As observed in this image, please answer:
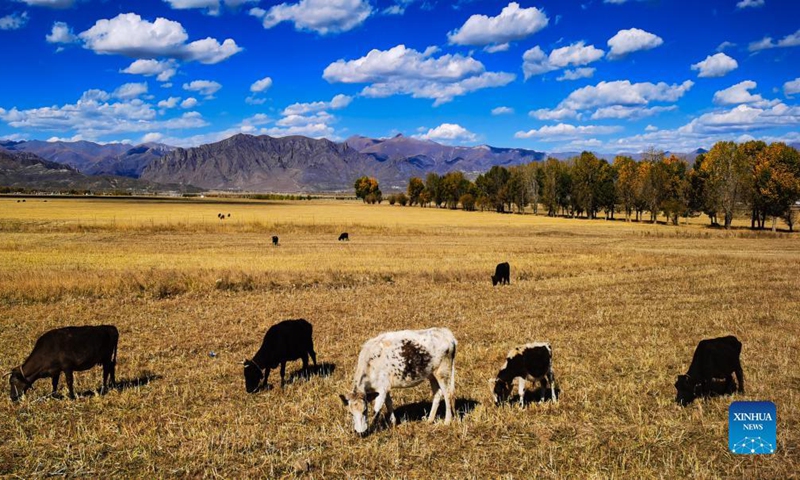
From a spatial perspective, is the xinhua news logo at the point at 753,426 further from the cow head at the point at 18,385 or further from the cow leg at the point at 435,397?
the cow head at the point at 18,385

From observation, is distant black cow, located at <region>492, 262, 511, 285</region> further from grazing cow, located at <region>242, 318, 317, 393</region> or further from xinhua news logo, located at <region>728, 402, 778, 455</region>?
xinhua news logo, located at <region>728, 402, 778, 455</region>

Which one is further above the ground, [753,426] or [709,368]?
[753,426]

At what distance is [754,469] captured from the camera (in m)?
8.06

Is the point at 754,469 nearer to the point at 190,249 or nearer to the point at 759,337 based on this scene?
the point at 759,337

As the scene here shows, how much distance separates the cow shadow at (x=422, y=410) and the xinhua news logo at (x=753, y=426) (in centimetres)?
476

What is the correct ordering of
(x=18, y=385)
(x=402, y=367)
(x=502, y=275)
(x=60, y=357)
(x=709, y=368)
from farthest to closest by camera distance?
(x=502, y=275)
(x=60, y=357)
(x=18, y=385)
(x=709, y=368)
(x=402, y=367)

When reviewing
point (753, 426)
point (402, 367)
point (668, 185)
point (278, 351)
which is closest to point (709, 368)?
point (753, 426)

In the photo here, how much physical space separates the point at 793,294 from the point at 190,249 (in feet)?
147

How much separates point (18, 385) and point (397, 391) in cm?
898

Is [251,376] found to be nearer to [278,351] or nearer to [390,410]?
[278,351]

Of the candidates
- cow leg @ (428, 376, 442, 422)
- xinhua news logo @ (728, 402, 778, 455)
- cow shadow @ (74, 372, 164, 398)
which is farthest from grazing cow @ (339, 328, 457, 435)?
cow shadow @ (74, 372, 164, 398)

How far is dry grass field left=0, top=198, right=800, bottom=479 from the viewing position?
876 cm

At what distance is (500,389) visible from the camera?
11414 mm

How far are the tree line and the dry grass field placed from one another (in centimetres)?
6111
